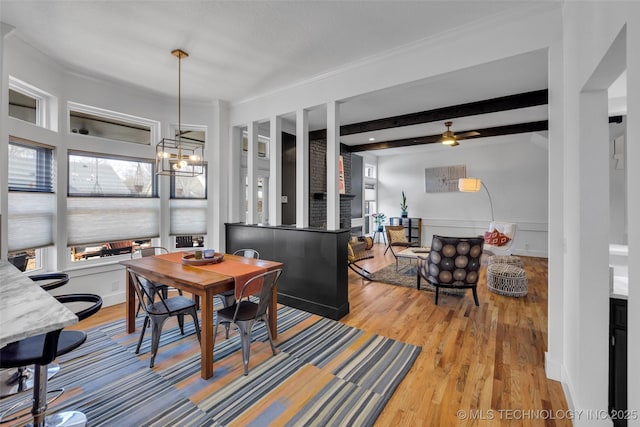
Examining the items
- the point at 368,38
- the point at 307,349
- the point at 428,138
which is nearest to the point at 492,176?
the point at 428,138

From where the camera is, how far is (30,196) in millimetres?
3070

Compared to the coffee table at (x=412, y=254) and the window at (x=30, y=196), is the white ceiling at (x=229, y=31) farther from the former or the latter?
the coffee table at (x=412, y=254)

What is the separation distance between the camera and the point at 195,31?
8.61 feet

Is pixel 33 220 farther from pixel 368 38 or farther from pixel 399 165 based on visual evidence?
pixel 399 165

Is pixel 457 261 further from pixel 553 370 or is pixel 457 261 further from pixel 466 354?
pixel 553 370

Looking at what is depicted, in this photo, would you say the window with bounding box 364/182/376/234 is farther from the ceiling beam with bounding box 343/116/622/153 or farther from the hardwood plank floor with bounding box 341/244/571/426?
the hardwood plank floor with bounding box 341/244/571/426

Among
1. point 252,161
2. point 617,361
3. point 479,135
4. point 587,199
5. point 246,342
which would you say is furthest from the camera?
point 479,135

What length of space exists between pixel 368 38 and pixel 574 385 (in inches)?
129

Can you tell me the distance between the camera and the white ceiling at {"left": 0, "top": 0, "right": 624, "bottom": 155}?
2.31m

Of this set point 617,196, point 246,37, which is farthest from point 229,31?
point 617,196

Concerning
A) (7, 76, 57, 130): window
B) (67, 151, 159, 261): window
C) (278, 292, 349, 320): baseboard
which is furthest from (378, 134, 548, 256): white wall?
(7, 76, 57, 130): window

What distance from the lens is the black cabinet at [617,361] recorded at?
1595mm

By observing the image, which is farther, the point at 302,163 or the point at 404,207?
the point at 404,207

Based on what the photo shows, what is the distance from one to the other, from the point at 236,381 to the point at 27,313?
1.44m
